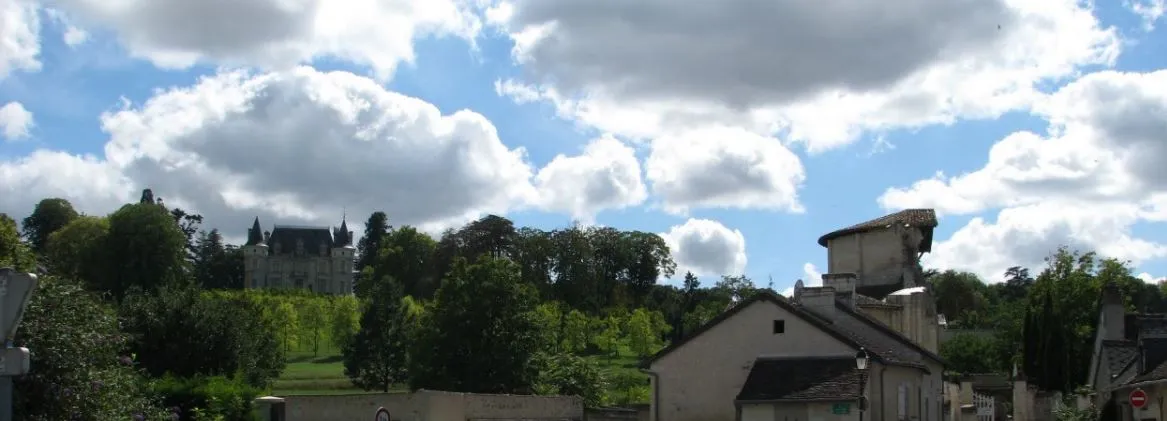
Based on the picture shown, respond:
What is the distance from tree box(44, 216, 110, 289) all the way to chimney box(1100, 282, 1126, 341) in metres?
67.0

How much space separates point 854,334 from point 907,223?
2031 centimetres

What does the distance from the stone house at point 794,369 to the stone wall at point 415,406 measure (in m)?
4.98

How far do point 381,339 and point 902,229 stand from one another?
3226cm

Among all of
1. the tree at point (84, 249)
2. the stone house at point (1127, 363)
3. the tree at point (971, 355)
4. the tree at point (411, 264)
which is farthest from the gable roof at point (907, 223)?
the tree at point (411, 264)

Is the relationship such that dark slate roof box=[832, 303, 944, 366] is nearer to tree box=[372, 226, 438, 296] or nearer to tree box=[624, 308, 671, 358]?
tree box=[624, 308, 671, 358]

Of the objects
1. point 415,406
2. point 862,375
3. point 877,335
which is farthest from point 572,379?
point 862,375

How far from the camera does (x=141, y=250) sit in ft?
315

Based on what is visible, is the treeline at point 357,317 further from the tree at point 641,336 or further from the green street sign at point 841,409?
the green street sign at point 841,409

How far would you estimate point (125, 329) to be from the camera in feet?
163

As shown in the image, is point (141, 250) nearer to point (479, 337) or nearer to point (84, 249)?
point (84, 249)

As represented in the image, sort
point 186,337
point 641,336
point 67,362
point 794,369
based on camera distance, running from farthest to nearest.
Answer: point 641,336 < point 186,337 < point 794,369 < point 67,362

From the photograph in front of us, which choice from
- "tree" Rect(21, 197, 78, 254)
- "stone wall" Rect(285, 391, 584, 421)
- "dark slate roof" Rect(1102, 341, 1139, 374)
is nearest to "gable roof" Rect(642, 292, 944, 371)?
"stone wall" Rect(285, 391, 584, 421)

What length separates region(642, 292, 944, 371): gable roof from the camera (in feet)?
118

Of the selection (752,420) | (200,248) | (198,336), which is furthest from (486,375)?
(200,248)
